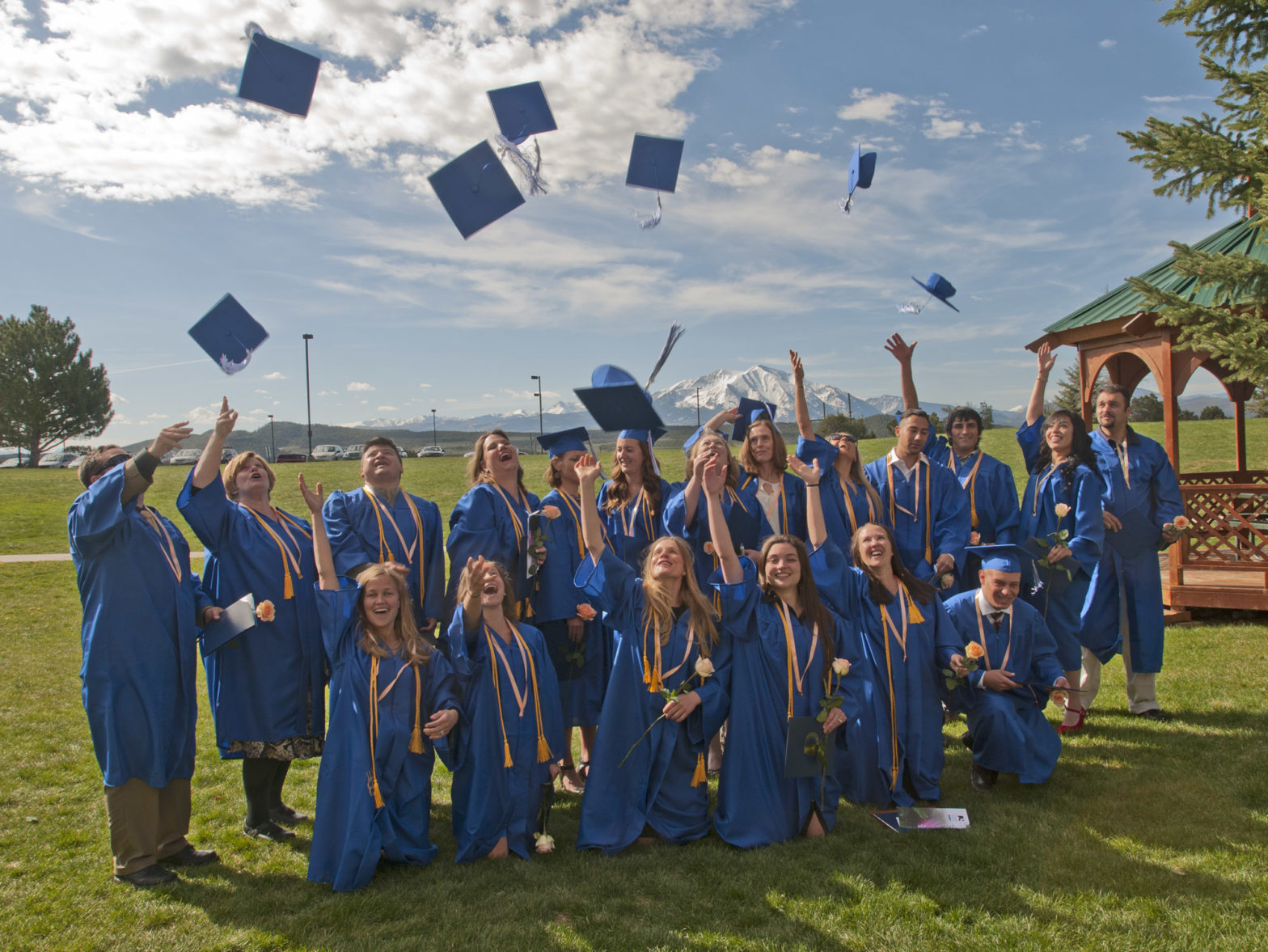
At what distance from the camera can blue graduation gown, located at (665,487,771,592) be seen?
17.0 ft

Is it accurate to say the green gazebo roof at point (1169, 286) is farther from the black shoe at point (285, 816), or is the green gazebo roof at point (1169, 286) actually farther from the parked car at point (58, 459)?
the parked car at point (58, 459)

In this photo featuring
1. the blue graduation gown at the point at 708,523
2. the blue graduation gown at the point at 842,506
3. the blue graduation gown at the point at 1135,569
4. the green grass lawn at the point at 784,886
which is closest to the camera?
the green grass lawn at the point at 784,886

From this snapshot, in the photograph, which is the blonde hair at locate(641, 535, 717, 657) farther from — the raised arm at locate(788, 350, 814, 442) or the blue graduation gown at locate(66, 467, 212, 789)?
the blue graduation gown at locate(66, 467, 212, 789)

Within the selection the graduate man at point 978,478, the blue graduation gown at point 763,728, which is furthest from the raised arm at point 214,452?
the graduate man at point 978,478

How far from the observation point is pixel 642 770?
170 inches

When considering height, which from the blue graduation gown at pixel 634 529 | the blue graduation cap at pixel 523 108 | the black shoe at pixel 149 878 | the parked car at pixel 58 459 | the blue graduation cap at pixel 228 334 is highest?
the parked car at pixel 58 459

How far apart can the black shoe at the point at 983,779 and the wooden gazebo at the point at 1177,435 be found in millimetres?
5859

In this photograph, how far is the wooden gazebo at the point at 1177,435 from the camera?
9.36 m

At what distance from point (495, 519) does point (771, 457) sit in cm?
190

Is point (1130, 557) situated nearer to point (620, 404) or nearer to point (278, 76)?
point (620, 404)

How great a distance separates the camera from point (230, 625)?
424 centimetres

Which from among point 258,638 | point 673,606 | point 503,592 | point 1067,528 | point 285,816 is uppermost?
point 1067,528

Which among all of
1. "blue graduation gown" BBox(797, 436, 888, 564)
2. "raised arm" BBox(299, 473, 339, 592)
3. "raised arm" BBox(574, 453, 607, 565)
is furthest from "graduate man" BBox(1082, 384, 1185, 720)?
"raised arm" BBox(299, 473, 339, 592)

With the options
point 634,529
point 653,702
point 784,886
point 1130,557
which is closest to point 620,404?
point 634,529
